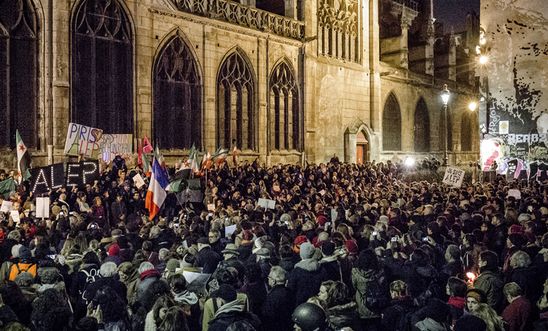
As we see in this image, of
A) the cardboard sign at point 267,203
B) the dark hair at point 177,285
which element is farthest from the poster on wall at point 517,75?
the dark hair at point 177,285

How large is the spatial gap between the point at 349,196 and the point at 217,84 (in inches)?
367

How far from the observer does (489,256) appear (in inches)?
283

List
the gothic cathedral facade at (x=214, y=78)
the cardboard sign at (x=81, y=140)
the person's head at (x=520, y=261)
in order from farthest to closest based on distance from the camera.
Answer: the gothic cathedral facade at (x=214, y=78), the cardboard sign at (x=81, y=140), the person's head at (x=520, y=261)

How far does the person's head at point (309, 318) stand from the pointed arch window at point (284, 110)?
23826 millimetres

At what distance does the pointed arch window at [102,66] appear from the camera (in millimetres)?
20844

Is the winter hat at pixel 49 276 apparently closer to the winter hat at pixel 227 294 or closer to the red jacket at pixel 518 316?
the winter hat at pixel 227 294

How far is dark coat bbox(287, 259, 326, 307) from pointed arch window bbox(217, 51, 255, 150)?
19095 mm

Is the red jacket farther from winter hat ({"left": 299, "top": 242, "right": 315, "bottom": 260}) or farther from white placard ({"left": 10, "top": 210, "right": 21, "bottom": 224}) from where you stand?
white placard ({"left": 10, "top": 210, "right": 21, "bottom": 224})

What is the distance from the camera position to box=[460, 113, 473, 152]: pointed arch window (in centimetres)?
4916

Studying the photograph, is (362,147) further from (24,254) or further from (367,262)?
(24,254)

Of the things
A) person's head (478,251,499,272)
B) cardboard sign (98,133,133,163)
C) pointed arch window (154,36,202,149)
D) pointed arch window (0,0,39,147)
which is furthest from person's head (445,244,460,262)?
pointed arch window (154,36,202,149)

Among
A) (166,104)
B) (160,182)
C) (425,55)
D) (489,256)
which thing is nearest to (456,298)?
(489,256)

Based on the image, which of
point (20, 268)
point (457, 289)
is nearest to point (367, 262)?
point (457, 289)

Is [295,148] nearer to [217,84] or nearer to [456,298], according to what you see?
[217,84]
